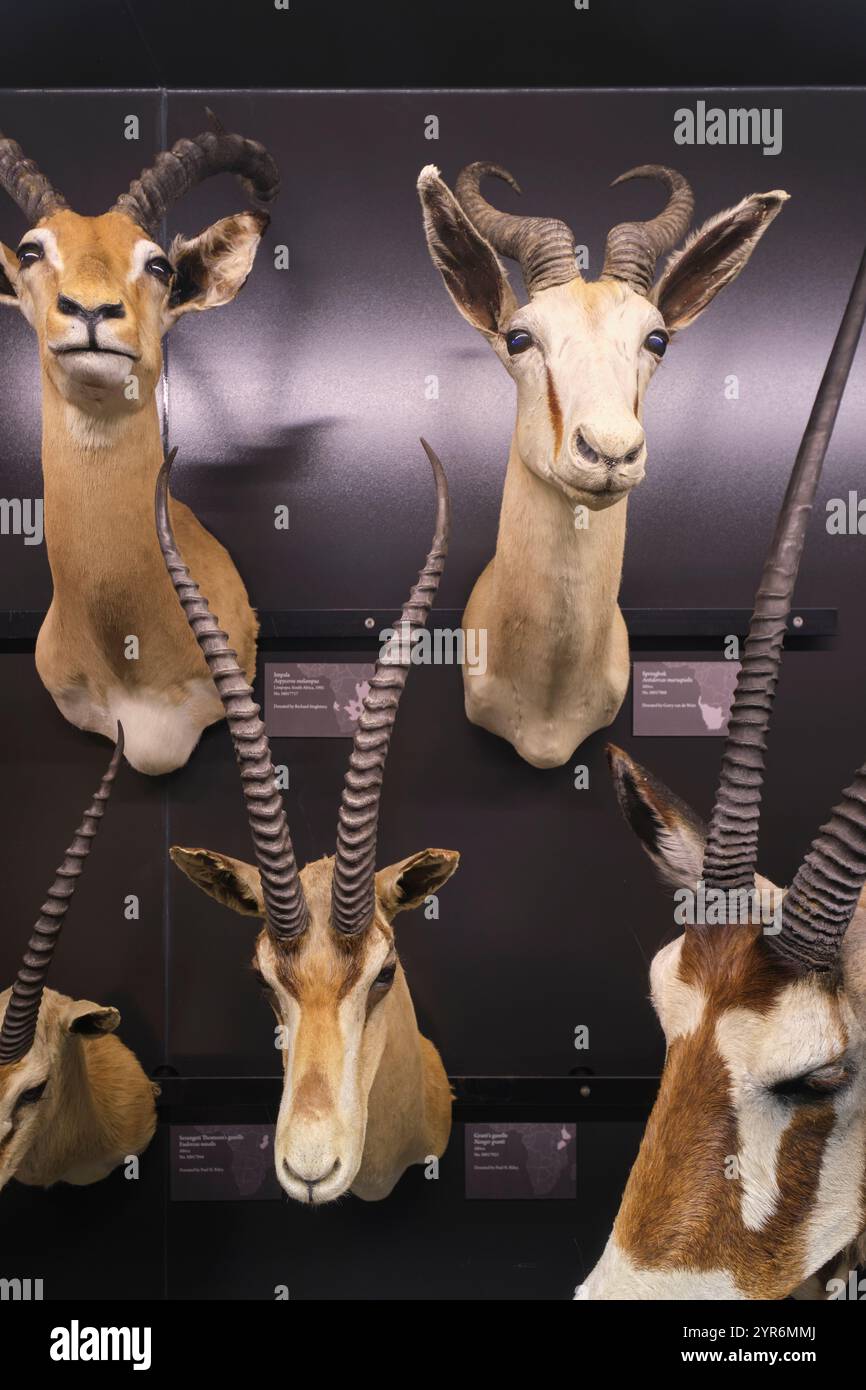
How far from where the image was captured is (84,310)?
2.23 meters

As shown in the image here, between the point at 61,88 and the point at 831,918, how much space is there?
274 cm

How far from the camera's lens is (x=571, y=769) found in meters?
2.79

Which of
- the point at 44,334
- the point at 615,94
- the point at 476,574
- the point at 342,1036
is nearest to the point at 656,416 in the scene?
the point at 476,574

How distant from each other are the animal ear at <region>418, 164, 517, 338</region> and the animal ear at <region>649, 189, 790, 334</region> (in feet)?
1.06

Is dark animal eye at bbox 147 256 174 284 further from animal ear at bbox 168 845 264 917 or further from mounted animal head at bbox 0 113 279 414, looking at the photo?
animal ear at bbox 168 845 264 917

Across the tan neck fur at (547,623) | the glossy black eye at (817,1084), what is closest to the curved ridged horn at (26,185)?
the tan neck fur at (547,623)

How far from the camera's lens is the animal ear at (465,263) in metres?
2.28

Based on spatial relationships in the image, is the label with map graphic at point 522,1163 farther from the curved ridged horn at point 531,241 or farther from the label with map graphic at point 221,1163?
the curved ridged horn at point 531,241

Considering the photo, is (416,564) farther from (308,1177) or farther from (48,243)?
(308,1177)

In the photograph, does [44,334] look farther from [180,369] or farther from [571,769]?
[571,769]

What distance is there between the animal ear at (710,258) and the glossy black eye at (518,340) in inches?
12.5

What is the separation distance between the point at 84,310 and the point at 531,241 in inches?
35.7

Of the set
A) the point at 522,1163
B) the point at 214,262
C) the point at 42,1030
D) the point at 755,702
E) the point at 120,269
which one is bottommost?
the point at 522,1163

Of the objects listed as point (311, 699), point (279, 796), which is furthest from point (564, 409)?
point (311, 699)
